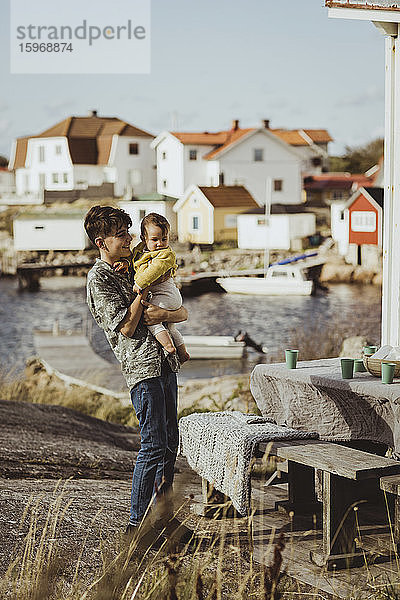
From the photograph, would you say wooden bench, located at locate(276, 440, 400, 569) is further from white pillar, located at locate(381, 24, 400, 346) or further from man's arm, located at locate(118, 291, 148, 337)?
white pillar, located at locate(381, 24, 400, 346)

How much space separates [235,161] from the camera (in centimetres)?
3875

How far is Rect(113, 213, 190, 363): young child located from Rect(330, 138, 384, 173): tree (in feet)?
123

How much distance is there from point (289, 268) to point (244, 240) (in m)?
5.16

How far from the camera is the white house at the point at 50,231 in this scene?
38.3 metres

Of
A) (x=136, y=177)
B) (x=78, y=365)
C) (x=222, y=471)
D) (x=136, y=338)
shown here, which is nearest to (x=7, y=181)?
(x=136, y=177)

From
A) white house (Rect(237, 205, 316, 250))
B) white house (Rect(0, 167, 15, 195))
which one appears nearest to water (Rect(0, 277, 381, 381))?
white house (Rect(237, 205, 316, 250))

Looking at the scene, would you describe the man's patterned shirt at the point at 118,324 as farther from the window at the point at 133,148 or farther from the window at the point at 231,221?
the window at the point at 133,148

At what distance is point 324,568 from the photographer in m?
2.68

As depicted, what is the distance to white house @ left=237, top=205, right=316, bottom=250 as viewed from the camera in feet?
122

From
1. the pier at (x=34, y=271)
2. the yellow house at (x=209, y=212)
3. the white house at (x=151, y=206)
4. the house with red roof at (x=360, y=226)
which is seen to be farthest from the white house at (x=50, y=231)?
the house with red roof at (x=360, y=226)

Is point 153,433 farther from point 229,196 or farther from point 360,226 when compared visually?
point 229,196

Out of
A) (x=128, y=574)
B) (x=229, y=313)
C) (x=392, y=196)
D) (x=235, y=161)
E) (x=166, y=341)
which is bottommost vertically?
(x=229, y=313)

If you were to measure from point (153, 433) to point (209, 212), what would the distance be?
113 feet

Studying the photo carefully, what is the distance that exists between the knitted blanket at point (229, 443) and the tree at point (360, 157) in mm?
37210
